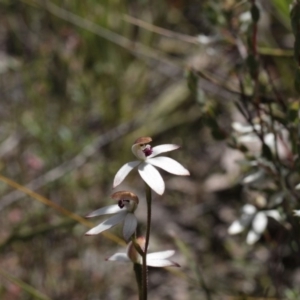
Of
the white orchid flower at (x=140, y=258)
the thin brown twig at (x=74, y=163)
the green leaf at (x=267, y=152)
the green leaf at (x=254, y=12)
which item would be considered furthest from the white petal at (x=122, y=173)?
→ the thin brown twig at (x=74, y=163)

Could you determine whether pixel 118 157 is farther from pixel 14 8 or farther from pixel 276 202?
pixel 276 202

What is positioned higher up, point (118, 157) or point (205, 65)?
point (205, 65)

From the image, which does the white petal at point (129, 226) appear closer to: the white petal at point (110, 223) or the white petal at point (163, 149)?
the white petal at point (110, 223)

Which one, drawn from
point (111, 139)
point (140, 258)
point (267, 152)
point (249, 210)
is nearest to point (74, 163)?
point (111, 139)

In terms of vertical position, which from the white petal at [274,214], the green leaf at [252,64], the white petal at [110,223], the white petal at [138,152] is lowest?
the white petal at [110,223]

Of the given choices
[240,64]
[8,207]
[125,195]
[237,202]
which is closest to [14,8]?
[8,207]

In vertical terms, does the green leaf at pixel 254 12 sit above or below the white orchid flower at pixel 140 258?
above

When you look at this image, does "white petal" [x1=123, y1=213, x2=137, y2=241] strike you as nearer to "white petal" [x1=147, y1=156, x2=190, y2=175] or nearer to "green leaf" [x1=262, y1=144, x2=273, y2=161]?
"white petal" [x1=147, y1=156, x2=190, y2=175]

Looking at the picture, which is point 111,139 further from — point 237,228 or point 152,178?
point 152,178
